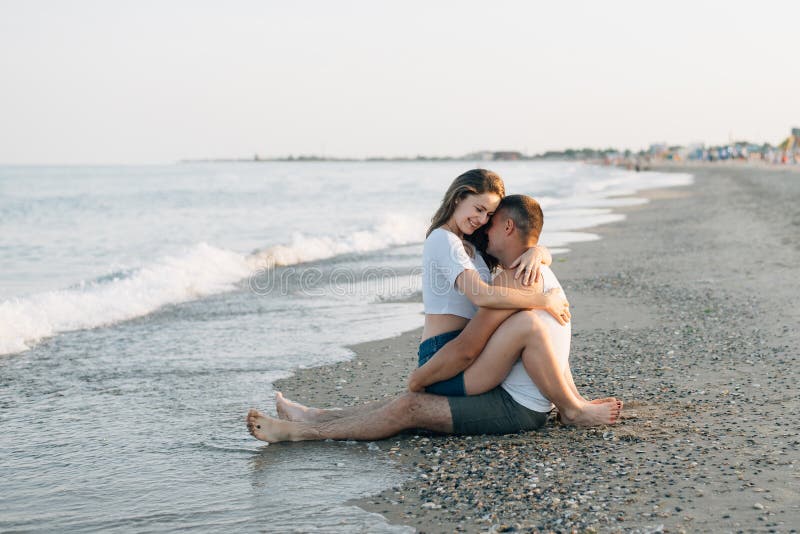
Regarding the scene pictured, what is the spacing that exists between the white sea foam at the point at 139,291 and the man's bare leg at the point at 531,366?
5.26 meters

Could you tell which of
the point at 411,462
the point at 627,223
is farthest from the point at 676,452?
the point at 627,223

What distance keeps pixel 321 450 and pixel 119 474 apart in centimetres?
110

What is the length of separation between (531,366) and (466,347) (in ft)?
1.26

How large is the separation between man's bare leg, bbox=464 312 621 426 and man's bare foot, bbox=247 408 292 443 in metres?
1.10

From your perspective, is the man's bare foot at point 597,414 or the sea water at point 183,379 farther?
the man's bare foot at point 597,414

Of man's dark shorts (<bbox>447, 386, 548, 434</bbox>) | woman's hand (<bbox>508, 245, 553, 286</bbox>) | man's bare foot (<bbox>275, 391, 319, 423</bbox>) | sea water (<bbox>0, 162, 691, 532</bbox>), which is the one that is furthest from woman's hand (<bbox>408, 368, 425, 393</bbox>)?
woman's hand (<bbox>508, 245, 553, 286</bbox>)

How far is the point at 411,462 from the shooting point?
14.2 ft

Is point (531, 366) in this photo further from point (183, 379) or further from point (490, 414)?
point (183, 379)

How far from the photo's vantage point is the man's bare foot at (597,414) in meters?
4.69

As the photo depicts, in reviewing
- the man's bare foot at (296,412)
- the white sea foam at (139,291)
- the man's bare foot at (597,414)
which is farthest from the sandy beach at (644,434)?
A: the white sea foam at (139,291)

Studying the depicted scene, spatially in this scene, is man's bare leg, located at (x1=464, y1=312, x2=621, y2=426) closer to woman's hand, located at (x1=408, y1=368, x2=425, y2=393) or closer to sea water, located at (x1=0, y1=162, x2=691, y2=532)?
woman's hand, located at (x1=408, y1=368, x2=425, y2=393)

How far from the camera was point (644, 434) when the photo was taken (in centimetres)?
459

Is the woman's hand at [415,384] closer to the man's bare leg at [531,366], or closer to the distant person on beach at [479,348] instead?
the distant person on beach at [479,348]

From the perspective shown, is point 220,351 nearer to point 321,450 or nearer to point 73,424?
point 73,424
